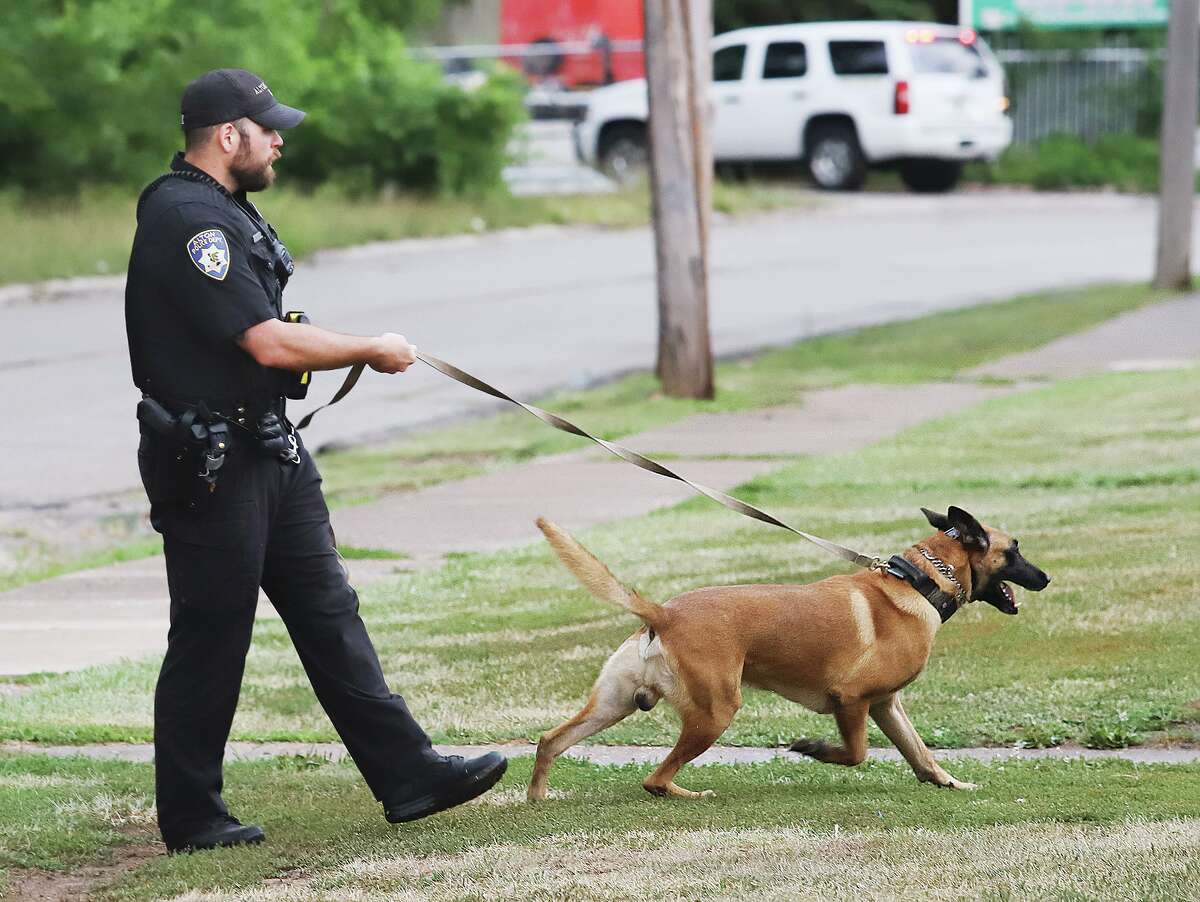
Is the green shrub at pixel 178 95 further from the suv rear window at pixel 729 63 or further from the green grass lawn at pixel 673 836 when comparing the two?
the green grass lawn at pixel 673 836

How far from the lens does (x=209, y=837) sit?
15.7 feet

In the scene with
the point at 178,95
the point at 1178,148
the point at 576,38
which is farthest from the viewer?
the point at 576,38

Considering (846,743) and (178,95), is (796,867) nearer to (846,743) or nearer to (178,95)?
(846,743)

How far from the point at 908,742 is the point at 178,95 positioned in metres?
19.0

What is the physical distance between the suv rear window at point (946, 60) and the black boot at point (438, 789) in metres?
24.1

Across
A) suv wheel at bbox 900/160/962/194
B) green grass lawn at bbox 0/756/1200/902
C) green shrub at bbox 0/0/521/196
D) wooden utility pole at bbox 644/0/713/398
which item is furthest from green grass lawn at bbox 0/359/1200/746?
suv wheel at bbox 900/160/962/194

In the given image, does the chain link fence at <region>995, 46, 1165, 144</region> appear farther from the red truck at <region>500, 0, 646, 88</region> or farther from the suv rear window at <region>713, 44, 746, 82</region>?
the red truck at <region>500, 0, 646, 88</region>

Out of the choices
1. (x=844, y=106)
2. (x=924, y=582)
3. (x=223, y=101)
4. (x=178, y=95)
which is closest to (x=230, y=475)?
(x=223, y=101)

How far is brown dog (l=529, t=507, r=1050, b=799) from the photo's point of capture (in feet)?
15.8

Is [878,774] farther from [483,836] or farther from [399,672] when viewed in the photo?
[399,672]

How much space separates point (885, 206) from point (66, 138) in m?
11.4

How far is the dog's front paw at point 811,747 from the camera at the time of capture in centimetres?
517

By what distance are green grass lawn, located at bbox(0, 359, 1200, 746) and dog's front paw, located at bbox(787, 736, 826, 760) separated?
2.29 feet

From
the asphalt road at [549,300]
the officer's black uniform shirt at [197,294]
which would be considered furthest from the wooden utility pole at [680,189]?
the officer's black uniform shirt at [197,294]
